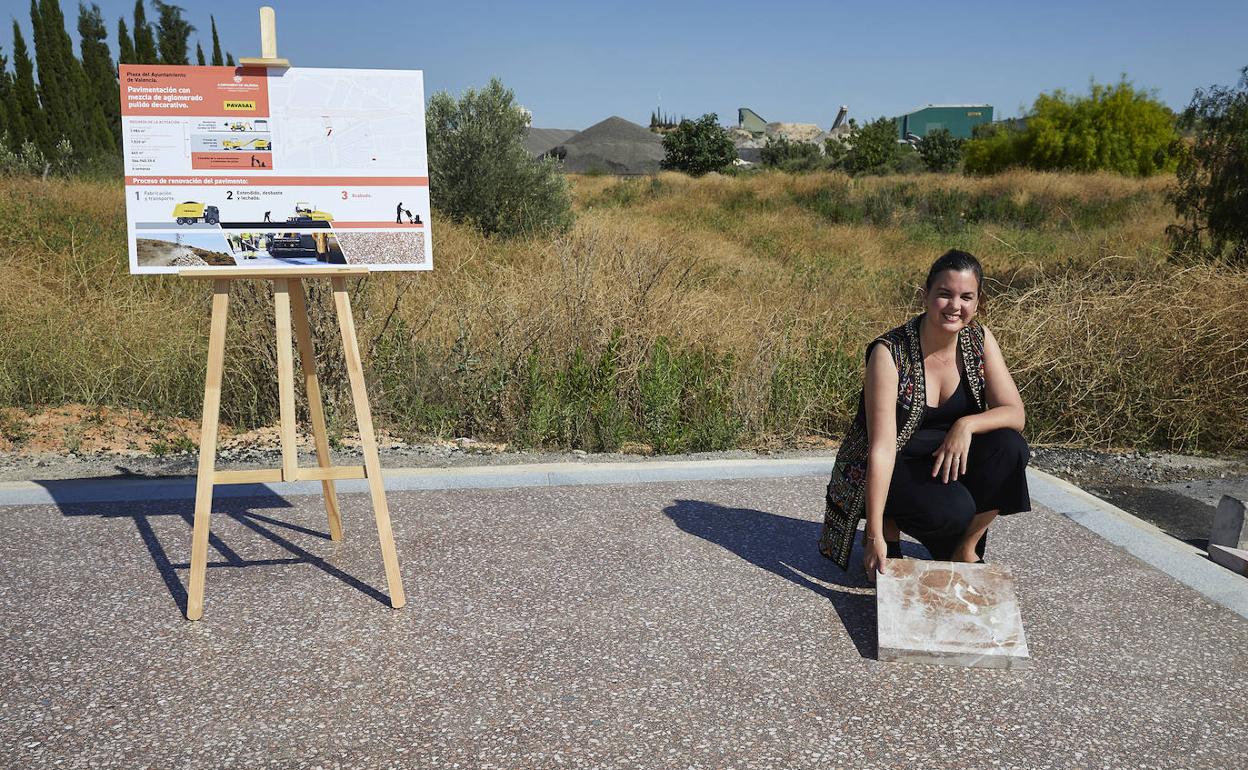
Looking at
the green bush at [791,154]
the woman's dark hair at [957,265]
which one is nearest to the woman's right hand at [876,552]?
the woman's dark hair at [957,265]

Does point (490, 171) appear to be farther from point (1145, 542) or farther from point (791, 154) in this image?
point (791, 154)

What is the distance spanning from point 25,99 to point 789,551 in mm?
29450

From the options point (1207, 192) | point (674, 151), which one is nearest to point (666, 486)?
point (1207, 192)

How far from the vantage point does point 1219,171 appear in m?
11.3

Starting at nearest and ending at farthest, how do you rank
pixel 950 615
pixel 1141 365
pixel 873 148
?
pixel 950 615 → pixel 1141 365 → pixel 873 148

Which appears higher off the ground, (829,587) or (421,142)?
(421,142)

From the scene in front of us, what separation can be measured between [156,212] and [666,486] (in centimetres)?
276

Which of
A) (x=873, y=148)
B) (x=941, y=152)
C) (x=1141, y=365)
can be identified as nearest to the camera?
(x=1141, y=365)

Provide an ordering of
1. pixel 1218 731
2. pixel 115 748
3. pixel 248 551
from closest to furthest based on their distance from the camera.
→ pixel 115 748 < pixel 1218 731 < pixel 248 551

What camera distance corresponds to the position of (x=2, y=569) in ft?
12.6

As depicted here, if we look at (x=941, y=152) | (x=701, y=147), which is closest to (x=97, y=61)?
A: (x=701, y=147)

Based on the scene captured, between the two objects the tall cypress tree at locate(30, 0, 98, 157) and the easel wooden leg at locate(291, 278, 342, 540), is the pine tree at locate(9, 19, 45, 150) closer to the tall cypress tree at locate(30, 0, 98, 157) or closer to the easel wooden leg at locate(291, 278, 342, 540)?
the tall cypress tree at locate(30, 0, 98, 157)

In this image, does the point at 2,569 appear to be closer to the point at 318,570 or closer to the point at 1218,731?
the point at 318,570

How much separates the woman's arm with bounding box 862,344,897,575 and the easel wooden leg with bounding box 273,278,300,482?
7.19ft
